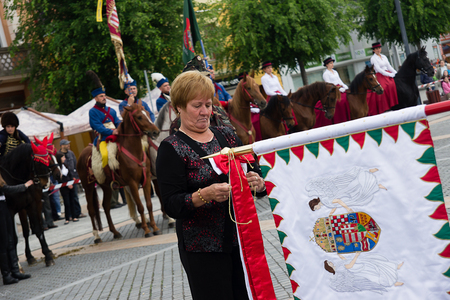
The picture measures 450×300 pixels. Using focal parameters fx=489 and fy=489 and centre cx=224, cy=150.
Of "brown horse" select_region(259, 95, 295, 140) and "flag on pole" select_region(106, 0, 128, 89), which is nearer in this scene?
"flag on pole" select_region(106, 0, 128, 89)

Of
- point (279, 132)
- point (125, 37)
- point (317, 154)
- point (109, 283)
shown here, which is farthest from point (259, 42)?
point (317, 154)

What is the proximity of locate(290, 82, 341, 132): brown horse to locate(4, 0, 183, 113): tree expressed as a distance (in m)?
10.8

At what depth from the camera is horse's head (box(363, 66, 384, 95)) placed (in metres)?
14.1

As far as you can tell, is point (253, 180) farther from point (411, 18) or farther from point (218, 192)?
point (411, 18)

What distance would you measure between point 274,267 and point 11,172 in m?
4.86

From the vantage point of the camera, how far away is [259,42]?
71.5 ft

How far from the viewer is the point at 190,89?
275 cm

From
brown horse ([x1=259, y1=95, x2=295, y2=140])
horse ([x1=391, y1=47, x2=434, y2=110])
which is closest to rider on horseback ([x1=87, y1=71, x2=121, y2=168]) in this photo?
brown horse ([x1=259, y1=95, x2=295, y2=140])

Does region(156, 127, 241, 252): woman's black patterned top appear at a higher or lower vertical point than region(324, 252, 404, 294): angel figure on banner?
higher

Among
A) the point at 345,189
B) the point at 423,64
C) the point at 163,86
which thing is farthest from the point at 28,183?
the point at 423,64

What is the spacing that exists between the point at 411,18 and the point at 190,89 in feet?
76.6

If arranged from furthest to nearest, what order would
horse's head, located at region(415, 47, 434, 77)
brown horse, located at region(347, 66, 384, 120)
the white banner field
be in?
brown horse, located at region(347, 66, 384, 120), horse's head, located at region(415, 47, 434, 77), the white banner field

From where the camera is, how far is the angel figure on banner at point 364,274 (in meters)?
2.21

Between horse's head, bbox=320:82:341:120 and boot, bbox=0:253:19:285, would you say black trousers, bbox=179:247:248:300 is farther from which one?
horse's head, bbox=320:82:341:120
